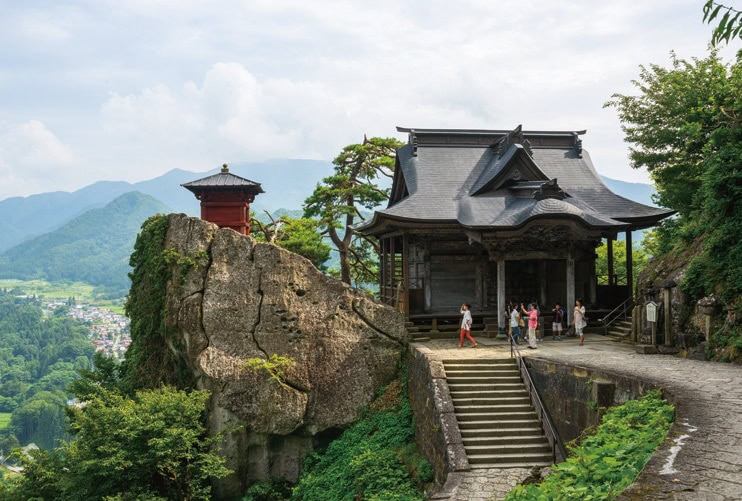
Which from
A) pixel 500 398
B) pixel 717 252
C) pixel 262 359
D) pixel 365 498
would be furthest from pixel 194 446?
pixel 717 252

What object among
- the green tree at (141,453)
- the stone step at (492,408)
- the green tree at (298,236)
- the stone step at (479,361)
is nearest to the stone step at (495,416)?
the stone step at (492,408)

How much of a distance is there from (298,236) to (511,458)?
60.0 ft

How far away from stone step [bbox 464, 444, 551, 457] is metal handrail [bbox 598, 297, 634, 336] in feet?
27.8

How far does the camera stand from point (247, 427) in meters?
16.8

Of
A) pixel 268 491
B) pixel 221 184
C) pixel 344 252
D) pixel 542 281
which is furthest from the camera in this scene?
pixel 344 252

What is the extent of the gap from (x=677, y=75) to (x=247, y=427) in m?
20.6

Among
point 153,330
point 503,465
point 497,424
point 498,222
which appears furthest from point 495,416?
point 153,330

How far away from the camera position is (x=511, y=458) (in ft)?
40.3

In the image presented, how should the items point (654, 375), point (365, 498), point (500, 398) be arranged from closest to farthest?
point (654, 375), point (365, 498), point (500, 398)

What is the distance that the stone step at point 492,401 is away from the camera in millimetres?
13898

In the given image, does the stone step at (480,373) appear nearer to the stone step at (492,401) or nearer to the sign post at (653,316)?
the stone step at (492,401)

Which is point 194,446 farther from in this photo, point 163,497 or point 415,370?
point 415,370

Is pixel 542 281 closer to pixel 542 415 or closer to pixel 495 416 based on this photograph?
pixel 542 415

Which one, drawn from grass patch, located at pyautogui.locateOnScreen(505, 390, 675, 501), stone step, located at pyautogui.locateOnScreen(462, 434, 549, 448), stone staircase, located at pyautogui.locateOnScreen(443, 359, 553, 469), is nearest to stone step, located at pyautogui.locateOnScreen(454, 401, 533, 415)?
stone staircase, located at pyautogui.locateOnScreen(443, 359, 553, 469)
